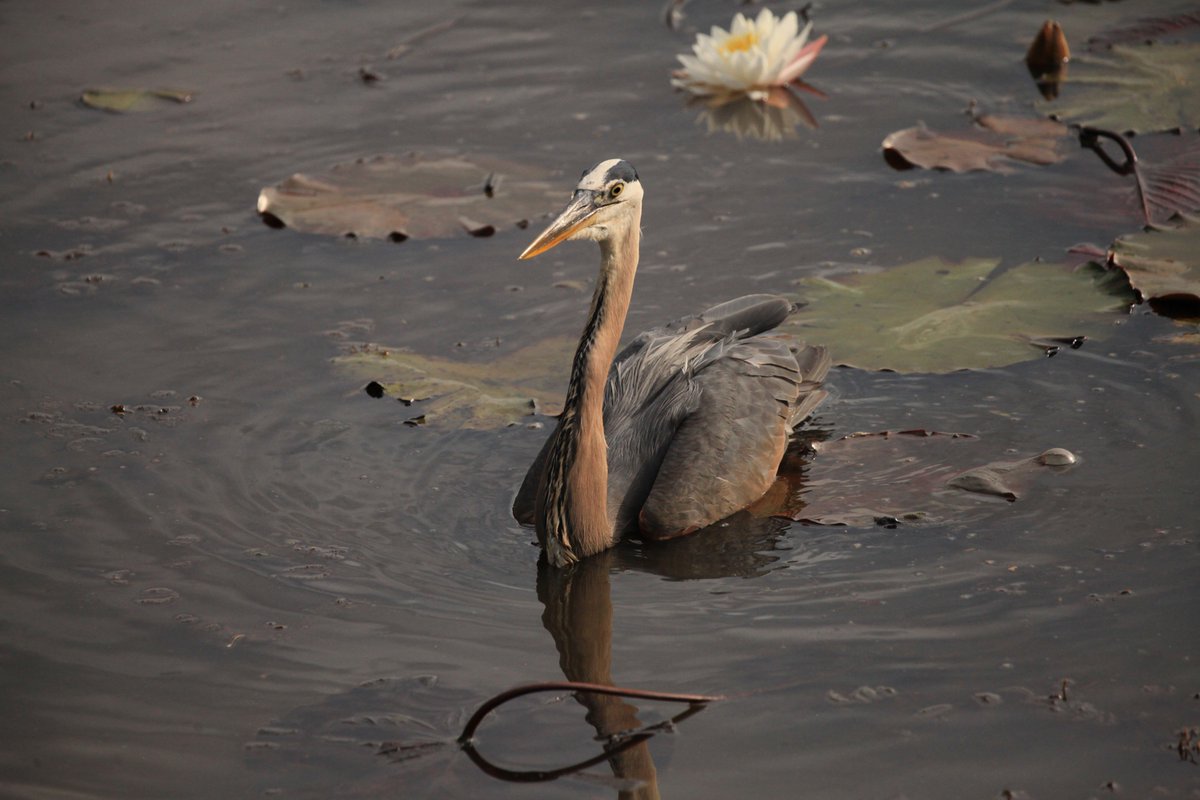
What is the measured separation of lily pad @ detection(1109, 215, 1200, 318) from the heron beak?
2.67m

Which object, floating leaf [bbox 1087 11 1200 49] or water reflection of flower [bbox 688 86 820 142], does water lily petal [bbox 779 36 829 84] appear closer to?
water reflection of flower [bbox 688 86 820 142]

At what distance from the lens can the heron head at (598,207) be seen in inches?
200

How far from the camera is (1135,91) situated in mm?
8203

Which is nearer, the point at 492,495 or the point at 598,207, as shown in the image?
the point at 598,207

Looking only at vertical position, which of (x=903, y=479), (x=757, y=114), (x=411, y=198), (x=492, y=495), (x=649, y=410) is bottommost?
Result: (x=492, y=495)

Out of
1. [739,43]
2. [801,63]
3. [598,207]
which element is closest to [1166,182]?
[801,63]

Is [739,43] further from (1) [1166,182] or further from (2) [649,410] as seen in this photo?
(2) [649,410]

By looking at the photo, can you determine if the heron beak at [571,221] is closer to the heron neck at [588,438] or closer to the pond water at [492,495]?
the heron neck at [588,438]

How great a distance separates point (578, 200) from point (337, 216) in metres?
2.71

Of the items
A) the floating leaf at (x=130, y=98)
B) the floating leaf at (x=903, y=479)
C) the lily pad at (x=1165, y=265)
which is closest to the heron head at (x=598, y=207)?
the floating leaf at (x=903, y=479)

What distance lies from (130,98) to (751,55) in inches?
153

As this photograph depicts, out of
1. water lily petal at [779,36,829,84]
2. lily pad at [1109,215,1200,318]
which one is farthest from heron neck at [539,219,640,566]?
water lily petal at [779,36,829,84]

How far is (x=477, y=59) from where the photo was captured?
9602 mm

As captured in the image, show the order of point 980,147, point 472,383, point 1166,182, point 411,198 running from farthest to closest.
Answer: point 980,147 → point 411,198 → point 1166,182 → point 472,383
